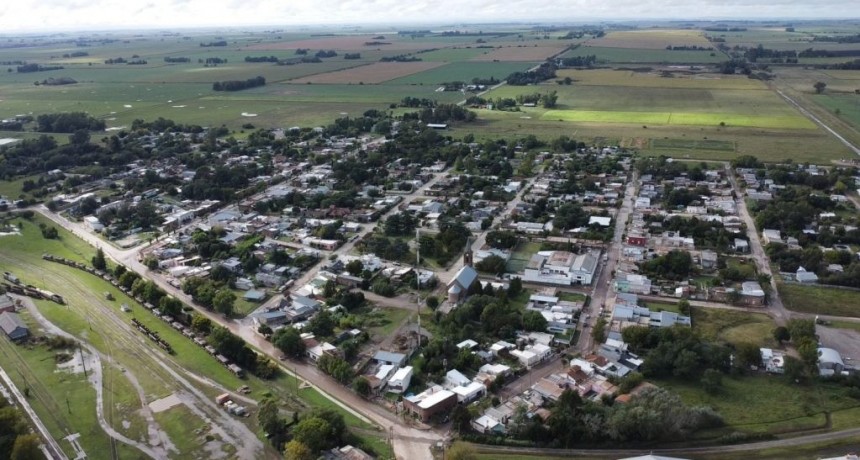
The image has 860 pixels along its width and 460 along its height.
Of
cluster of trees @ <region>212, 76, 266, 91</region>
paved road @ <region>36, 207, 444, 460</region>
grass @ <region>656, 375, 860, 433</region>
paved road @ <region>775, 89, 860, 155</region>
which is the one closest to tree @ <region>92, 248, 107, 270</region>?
paved road @ <region>36, 207, 444, 460</region>

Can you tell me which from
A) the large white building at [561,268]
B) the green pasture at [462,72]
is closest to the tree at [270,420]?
the large white building at [561,268]

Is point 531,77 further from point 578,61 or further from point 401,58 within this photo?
point 401,58

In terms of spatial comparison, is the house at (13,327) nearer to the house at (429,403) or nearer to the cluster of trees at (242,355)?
the cluster of trees at (242,355)

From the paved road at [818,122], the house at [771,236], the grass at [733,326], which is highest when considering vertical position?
the paved road at [818,122]

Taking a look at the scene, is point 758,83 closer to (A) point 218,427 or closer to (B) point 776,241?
(B) point 776,241

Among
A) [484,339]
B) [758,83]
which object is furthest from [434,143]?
[758,83]

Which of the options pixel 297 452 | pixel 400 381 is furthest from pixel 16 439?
pixel 400 381

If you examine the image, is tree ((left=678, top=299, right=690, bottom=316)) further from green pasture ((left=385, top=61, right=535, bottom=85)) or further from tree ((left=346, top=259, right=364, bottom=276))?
green pasture ((left=385, top=61, right=535, bottom=85))
